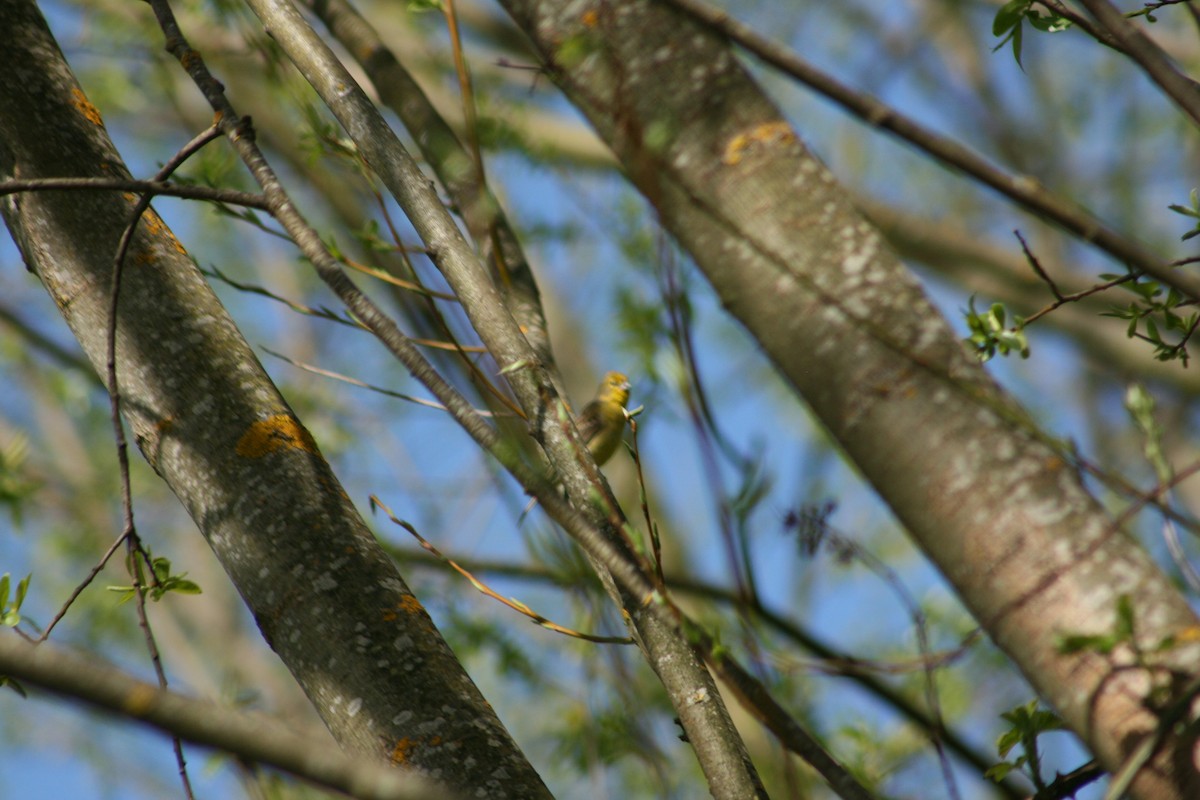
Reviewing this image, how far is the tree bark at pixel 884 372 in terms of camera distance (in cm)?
107

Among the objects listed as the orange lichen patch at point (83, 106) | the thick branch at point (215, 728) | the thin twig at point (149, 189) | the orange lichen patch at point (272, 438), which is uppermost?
the orange lichen patch at point (83, 106)

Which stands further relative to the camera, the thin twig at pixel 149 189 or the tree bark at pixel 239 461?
the tree bark at pixel 239 461

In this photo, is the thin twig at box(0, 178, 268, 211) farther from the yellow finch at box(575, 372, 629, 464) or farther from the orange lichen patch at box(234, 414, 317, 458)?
the yellow finch at box(575, 372, 629, 464)

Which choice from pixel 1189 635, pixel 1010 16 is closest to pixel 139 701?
pixel 1189 635

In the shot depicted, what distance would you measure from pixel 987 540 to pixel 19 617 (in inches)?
58.2

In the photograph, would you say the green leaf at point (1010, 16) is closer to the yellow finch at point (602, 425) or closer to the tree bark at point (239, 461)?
the tree bark at point (239, 461)

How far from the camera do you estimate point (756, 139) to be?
1433mm

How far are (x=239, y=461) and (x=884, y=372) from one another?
1.08 meters

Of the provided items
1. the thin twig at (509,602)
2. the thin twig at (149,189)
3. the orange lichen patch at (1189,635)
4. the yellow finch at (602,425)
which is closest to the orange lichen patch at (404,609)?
the thin twig at (509,602)

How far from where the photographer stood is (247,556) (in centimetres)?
170

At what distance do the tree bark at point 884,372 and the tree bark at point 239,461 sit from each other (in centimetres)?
74

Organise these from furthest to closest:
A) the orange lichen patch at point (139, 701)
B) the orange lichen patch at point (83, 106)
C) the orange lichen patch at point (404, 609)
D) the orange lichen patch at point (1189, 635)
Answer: the orange lichen patch at point (83, 106), the orange lichen patch at point (404, 609), the orange lichen patch at point (1189, 635), the orange lichen patch at point (139, 701)

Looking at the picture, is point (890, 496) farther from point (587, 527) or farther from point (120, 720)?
point (120, 720)

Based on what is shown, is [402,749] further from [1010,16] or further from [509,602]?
[1010,16]
